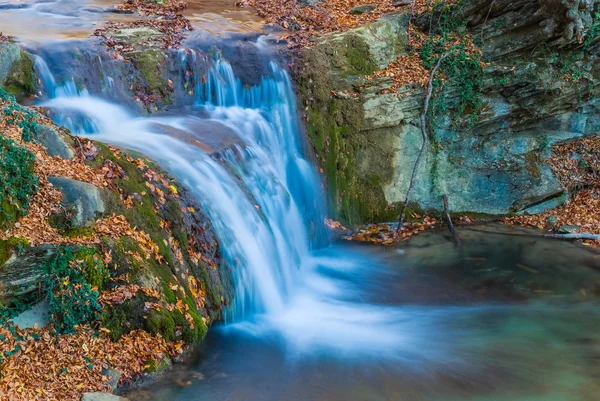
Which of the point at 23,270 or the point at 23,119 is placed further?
the point at 23,119

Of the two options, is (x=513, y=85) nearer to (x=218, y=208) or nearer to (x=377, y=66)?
(x=377, y=66)

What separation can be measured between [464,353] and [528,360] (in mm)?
782

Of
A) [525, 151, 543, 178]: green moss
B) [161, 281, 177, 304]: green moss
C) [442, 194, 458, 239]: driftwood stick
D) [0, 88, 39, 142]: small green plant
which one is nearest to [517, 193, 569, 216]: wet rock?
[525, 151, 543, 178]: green moss

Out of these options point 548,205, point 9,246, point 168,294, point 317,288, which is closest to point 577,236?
point 548,205

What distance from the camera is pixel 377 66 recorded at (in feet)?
40.4

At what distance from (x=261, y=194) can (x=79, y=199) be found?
12.6ft

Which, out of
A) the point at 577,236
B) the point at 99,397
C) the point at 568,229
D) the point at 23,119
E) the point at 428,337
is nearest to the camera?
the point at 99,397

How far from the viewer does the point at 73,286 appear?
576 centimetres

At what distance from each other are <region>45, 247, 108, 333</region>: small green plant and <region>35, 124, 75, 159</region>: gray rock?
4.46ft

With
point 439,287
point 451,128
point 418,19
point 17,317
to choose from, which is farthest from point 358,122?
point 17,317

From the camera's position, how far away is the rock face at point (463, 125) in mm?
11766

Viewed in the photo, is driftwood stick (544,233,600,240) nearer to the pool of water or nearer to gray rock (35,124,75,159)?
the pool of water

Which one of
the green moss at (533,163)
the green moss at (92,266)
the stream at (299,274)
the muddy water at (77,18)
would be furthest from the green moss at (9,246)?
the green moss at (533,163)

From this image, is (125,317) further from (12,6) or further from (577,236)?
(12,6)
